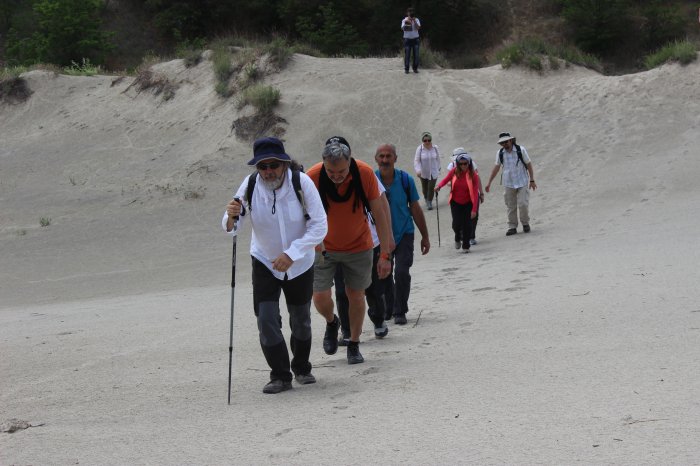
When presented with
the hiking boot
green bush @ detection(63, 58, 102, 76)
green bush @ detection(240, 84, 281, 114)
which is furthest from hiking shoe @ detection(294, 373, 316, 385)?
green bush @ detection(63, 58, 102, 76)

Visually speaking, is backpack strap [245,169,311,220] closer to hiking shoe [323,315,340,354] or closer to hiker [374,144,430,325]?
hiking shoe [323,315,340,354]

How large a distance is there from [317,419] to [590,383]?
66.1 inches

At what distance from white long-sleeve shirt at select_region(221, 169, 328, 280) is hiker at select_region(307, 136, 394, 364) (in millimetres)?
574

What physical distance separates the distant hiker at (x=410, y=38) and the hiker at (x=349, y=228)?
59.8 feet

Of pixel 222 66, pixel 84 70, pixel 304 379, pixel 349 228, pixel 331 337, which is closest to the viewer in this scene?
pixel 304 379

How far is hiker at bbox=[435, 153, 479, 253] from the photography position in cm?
1475

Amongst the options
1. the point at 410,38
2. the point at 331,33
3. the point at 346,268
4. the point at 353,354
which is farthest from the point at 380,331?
the point at 331,33

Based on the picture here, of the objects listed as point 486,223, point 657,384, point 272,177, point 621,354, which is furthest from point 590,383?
point 486,223

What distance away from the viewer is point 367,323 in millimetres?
9586

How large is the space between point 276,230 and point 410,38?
67.8 ft

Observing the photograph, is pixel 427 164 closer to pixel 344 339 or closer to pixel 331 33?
pixel 344 339

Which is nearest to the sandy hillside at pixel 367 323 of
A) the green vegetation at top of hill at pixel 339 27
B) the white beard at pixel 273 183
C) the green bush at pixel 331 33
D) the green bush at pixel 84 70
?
the green bush at pixel 84 70

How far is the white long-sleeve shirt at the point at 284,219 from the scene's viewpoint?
6.41m

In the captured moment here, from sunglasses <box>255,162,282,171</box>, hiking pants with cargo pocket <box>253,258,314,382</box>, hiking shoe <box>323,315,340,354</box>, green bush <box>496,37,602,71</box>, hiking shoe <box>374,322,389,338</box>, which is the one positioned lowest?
hiking shoe <box>374,322,389,338</box>
